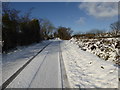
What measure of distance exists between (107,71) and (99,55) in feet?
12.9

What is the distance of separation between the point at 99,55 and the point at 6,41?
10.2m

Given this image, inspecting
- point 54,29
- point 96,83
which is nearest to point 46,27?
point 54,29

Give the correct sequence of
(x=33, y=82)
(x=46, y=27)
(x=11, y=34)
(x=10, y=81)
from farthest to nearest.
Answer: (x=46, y=27)
(x=11, y=34)
(x=10, y=81)
(x=33, y=82)

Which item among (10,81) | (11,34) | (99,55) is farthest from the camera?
(11,34)

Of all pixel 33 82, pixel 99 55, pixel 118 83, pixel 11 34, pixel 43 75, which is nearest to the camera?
pixel 118 83

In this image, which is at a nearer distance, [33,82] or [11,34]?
[33,82]

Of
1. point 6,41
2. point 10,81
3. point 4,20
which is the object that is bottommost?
point 10,81

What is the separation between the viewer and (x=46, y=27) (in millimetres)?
72938

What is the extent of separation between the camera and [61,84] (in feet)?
16.4

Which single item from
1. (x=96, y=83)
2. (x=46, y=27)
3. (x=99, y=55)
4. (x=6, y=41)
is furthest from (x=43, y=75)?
(x=46, y=27)

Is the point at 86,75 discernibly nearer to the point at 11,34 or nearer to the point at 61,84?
the point at 61,84

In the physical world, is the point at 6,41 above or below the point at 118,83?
above

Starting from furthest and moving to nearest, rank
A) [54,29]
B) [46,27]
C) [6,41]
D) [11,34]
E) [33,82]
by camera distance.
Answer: [54,29] < [46,27] < [11,34] < [6,41] < [33,82]

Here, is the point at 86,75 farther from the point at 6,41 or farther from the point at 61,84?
the point at 6,41
